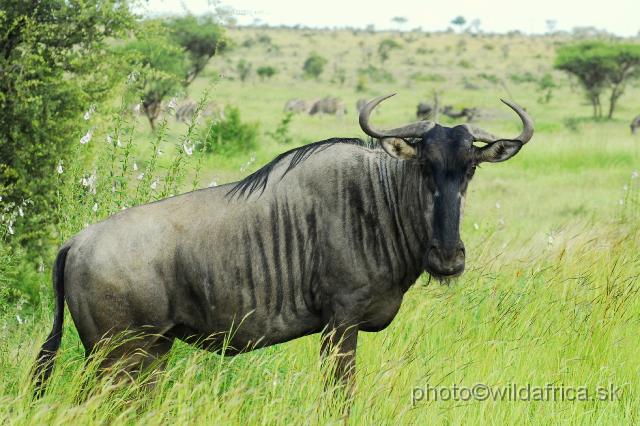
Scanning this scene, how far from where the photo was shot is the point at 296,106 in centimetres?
3866

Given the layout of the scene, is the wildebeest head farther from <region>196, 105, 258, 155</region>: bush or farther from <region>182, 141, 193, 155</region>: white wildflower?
<region>196, 105, 258, 155</region>: bush

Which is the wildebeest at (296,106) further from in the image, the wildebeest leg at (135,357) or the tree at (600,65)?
the wildebeest leg at (135,357)

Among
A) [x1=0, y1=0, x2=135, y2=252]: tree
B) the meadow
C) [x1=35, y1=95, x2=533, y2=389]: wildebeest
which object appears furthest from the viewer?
[x1=0, y1=0, x2=135, y2=252]: tree

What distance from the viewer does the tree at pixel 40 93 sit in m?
8.36

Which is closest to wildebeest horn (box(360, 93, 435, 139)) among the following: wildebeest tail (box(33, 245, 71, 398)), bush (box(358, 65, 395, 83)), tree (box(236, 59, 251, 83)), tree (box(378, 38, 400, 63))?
wildebeest tail (box(33, 245, 71, 398))

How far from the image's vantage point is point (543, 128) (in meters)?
28.4

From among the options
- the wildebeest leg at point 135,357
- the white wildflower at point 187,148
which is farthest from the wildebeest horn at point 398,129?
the white wildflower at point 187,148

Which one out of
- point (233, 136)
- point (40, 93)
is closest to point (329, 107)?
point (233, 136)

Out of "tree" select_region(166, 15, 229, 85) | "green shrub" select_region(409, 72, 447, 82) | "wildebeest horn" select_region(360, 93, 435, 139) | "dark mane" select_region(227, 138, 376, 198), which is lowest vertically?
"green shrub" select_region(409, 72, 447, 82)

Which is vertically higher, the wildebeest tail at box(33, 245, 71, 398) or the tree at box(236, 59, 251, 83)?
the wildebeest tail at box(33, 245, 71, 398)

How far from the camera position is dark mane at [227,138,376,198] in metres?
4.29

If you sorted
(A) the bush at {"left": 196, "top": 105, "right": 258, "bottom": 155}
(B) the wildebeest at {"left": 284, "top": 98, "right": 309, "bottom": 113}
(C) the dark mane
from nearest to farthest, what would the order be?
(C) the dark mane, (A) the bush at {"left": 196, "top": 105, "right": 258, "bottom": 155}, (B) the wildebeest at {"left": 284, "top": 98, "right": 309, "bottom": 113}

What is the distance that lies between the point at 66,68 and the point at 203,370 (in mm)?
5477

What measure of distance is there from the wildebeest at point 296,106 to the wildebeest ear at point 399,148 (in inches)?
1350
